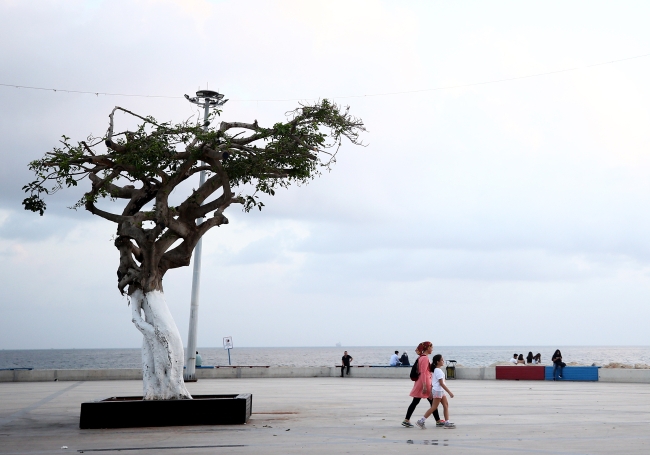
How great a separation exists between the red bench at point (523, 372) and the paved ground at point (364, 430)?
1178 cm

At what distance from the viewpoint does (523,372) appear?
33156mm

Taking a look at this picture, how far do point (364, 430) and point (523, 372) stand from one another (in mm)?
21708

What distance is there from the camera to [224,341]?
135 ft

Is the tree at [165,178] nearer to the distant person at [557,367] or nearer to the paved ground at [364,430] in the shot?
the paved ground at [364,430]

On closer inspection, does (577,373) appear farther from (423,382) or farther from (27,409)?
(27,409)

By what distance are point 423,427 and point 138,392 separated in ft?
44.4

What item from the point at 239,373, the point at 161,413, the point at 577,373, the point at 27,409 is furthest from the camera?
the point at 239,373

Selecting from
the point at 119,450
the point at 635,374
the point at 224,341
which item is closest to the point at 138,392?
the point at 119,450

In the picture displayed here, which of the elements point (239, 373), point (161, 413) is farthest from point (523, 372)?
point (161, 413)

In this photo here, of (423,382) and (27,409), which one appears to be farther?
(27,409)

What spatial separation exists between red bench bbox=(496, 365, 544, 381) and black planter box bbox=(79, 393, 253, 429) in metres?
21.4

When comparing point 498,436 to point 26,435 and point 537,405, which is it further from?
point 26,435

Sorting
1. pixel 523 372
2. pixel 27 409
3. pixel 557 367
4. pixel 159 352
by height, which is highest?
pixel 159 352

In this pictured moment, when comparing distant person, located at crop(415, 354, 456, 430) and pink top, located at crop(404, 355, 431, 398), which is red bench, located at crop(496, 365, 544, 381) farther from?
pink top, located at crop(404, 355, 431, 398)
